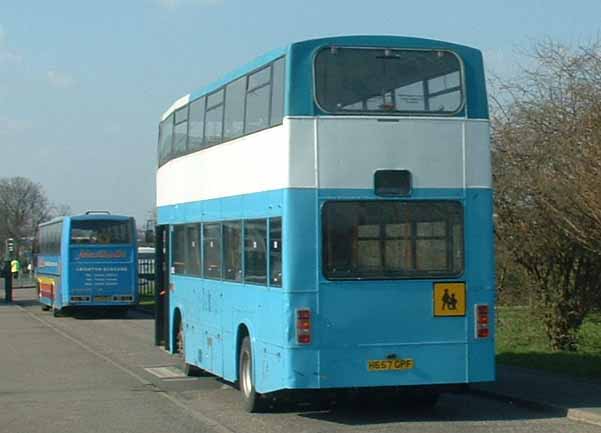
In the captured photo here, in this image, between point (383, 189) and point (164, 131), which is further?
point (164, 131)

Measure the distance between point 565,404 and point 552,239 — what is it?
5.44 m

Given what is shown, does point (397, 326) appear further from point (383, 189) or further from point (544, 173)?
point (544, 173)

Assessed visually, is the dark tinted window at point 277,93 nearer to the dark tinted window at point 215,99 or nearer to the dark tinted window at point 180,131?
the dark tinted window at point 215,99

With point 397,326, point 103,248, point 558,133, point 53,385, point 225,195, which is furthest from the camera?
point 103,248

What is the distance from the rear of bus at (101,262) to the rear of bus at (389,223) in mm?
25010

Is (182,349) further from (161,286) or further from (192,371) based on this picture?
(161,286)

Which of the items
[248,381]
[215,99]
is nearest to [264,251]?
[248,381]

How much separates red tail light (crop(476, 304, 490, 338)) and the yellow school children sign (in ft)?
0.59

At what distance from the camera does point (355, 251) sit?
42.7ft

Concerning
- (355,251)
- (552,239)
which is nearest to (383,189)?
(355,251)

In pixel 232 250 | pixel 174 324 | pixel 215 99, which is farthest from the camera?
pixel 174 324

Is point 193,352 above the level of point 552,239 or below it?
below

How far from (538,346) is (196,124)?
741 cm

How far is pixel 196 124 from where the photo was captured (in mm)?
17344
